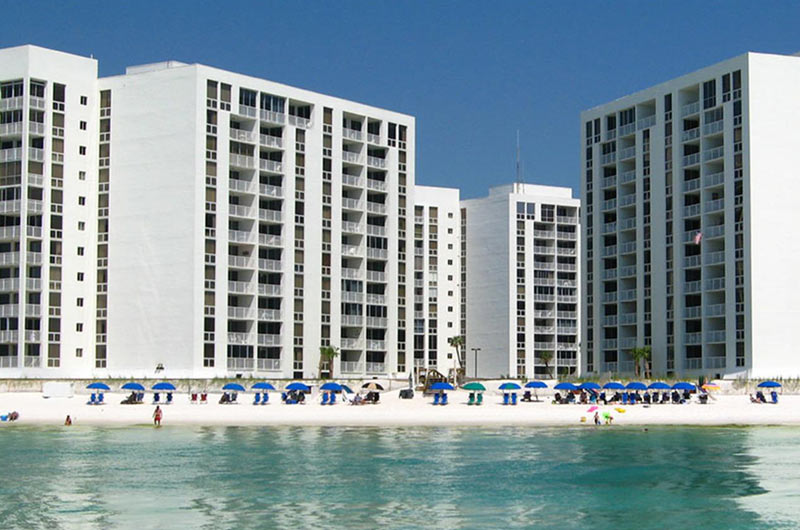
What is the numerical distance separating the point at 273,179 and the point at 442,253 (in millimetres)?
63186

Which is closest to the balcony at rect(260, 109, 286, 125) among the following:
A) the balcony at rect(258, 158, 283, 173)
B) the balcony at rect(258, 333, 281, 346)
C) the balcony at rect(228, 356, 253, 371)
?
the balcony at rect(258, 158, 283, 173)

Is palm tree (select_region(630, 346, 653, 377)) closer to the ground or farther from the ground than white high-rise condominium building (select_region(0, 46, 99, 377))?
closer to the ground

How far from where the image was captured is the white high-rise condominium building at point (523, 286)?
190 m

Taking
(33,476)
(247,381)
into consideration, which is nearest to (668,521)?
(33,476)

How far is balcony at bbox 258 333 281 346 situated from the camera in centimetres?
13112

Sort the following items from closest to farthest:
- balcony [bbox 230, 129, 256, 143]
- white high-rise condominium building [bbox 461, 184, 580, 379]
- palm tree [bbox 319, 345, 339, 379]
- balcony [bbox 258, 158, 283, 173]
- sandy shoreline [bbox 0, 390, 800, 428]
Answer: sandy shoreline [bbox 0, 390, 800, 428]
balcony [bbox 230, 129, 256, 143]
balcony [bbox 258, 158, 283, 173]
palm tree [bbox 319, 345, 339, 379]
white high-rise condominium building [bbox 461, 184, 580, 379]

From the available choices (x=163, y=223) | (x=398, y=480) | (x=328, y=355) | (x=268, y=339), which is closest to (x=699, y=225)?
(x=328, y=355)

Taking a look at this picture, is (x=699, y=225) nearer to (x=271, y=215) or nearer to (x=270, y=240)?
(x=271, y=215)

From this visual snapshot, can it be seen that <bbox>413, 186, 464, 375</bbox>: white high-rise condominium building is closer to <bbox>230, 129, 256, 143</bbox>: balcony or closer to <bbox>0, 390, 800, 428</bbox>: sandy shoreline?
<bbox>230, 129, 256, 143</bbox>: balcony

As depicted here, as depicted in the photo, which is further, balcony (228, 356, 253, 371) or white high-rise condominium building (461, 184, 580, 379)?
white high-rise condominium building (461, 184, 580, 379)

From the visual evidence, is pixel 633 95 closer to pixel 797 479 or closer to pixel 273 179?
pixel 273 179

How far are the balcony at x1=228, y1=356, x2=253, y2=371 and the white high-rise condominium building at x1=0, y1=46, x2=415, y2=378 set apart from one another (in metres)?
0.15

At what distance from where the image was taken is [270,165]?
13400 centimetres

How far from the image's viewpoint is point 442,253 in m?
195
